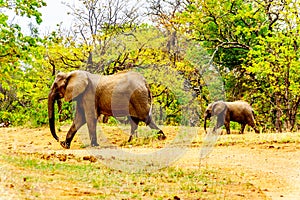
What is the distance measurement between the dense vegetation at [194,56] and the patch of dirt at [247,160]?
6.88 meters

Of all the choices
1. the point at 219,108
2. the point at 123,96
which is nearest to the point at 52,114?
the point at 123,96

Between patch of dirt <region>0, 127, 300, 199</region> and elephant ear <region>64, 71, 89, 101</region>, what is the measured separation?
183 cm

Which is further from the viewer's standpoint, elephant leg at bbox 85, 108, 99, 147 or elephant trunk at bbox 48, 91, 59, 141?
elephant leg at bbox 85, 108, 99, 147

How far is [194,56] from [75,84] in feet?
40.0

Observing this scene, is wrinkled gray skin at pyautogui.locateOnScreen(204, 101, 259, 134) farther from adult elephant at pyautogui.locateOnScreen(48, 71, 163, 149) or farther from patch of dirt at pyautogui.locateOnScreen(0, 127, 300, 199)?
adult elephant at pyautogui.locateOnScreen(48, 71, 163, 149)

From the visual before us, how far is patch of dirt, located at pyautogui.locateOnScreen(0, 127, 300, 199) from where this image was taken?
7160 mm

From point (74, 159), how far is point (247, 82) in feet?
57.6

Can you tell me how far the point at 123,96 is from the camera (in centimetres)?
1402

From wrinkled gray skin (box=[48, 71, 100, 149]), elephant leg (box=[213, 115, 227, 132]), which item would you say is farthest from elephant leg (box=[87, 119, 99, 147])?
elephant leg (box=[213, 115, 227, 132])

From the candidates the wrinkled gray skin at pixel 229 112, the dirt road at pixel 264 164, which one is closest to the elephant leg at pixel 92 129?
the dirt road at pixel 264 164

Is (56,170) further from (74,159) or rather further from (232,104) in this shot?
(232,104)

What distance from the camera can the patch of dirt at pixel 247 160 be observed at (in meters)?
7.16

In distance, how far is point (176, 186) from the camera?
22.5 feet

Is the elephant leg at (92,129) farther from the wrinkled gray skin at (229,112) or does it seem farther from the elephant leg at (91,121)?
the wrinkled gray skin at (229,112)
